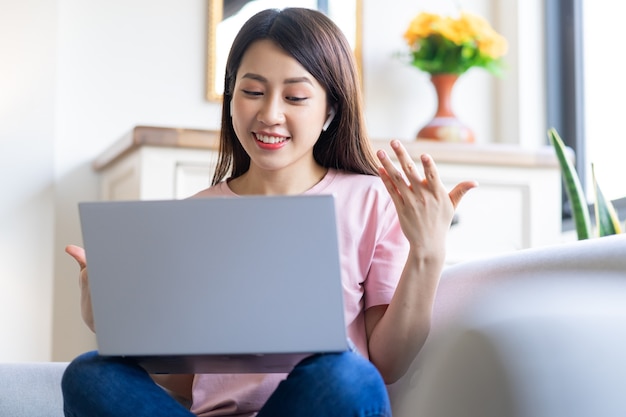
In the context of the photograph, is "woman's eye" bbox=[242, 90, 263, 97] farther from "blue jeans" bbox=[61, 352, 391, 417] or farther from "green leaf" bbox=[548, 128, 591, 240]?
"green leaf" bbox=[548, 128, 591, 240]

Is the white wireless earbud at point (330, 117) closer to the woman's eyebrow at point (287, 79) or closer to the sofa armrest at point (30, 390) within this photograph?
the woman's eyebrow at point (287, 79)

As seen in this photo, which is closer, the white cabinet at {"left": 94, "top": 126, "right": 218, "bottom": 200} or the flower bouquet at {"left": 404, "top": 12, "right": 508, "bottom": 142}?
the white cabinet at {"left": 94, "top": 126, "right": 218, "bottom": 200}

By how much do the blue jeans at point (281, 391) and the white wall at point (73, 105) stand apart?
1.67 metres

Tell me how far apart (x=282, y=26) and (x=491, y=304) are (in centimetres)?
53

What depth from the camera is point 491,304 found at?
1089mm

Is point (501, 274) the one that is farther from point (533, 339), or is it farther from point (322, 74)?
point (322, 74)

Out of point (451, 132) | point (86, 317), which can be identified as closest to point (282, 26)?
point (86, 317)

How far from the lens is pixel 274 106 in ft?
4.53

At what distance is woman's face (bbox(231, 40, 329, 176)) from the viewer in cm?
139

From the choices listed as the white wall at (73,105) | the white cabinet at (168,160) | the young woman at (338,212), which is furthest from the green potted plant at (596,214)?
the white wall at (73,105)

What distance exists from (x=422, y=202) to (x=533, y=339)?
244mm

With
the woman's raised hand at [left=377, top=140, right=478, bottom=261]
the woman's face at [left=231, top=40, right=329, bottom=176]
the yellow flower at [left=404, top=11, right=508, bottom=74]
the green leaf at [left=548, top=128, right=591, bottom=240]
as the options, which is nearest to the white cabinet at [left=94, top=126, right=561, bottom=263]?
the yellow flower at [left=404, top=11, right=508, bottom=74]

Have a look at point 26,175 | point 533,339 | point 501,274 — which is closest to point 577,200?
point 501,274

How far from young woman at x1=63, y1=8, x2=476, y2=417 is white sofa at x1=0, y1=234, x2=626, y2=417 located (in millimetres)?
75
